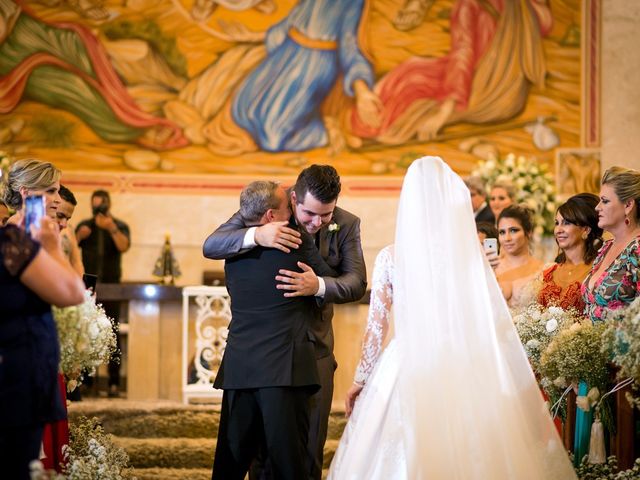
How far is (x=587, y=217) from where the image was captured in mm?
6473

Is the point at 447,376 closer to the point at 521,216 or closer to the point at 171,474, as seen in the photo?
the point at 521,216

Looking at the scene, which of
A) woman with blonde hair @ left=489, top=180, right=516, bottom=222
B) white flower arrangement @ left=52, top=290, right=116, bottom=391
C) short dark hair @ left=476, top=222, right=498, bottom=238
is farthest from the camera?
woman with blonde hair @ left=489, top=180, right=516, bottom=222

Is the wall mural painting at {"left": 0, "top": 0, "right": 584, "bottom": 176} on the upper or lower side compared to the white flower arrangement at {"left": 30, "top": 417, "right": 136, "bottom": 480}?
upper

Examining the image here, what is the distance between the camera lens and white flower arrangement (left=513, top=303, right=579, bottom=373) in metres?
5.87

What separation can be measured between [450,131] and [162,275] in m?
4.10

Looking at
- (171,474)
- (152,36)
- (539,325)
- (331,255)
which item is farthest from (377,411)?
(152,36)

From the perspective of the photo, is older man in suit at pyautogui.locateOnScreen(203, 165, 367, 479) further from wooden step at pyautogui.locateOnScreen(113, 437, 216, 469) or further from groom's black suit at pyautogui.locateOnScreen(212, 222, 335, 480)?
wooden step at pyautogui.locateOnScreen(113, 437, 216, 469)

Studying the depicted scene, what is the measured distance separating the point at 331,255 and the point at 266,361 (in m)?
1.05

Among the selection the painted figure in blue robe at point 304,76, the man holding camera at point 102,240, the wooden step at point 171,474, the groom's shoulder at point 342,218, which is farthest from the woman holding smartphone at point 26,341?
the painted figure in blue robe at point 304,76

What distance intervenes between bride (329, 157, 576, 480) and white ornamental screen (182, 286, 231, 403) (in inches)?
150

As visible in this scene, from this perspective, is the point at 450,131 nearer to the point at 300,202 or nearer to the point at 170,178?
the point at 170,178

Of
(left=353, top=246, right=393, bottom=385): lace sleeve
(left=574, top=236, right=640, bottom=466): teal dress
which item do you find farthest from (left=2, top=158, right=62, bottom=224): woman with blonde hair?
(left=574, top=236, right=640, bottom=466): teal dress

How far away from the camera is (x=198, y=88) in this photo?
12.3m

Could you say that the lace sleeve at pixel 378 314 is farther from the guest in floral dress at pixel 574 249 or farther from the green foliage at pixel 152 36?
the green foliage at pixel 152 36
